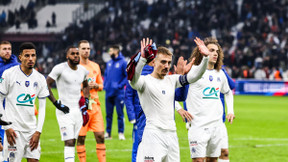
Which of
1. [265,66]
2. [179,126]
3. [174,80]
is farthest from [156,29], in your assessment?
[174,80]

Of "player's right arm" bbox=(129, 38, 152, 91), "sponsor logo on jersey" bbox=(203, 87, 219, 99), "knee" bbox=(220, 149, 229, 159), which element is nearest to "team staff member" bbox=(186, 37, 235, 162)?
"sponsor logo on jersey" bbox=(203, 87, 219, 99)

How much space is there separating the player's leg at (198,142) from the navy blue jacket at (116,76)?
6.02m

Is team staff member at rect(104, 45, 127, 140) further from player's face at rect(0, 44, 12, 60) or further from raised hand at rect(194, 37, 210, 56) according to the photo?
raised hand at rect(194, 37, 210, 56)

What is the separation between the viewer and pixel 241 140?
44.7 feet

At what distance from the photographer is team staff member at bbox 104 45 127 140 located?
13016 mm

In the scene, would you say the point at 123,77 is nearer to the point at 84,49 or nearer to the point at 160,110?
the point at 84,49

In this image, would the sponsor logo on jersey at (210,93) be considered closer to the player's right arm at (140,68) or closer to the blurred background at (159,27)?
the player's right arm at (140,68)

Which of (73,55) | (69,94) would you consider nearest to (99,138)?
(69,94)

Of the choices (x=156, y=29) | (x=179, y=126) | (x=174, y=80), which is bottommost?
(x=179, y=126)

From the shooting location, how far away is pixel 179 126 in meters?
16.2

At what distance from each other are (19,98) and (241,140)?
819 centimetres

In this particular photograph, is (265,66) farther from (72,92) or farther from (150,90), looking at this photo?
(150,90)

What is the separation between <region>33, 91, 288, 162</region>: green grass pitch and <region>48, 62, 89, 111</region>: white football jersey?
2063 mm

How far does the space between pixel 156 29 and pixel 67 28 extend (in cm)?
854
